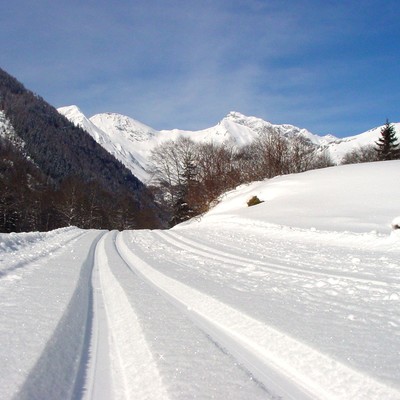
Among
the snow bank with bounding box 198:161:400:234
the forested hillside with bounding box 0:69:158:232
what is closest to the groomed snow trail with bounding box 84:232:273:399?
the snow bank with bounding box 198:161:400:234

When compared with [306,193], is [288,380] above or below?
below

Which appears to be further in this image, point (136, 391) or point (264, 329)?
point (264, 329)

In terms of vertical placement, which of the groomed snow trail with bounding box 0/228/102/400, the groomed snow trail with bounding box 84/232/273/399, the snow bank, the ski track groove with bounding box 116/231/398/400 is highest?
the snow bank

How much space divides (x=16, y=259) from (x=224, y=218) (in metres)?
16.1

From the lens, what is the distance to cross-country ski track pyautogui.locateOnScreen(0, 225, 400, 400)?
2.72 metres

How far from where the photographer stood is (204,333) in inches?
157

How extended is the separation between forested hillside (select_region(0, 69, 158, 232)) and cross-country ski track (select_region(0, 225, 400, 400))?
155ft

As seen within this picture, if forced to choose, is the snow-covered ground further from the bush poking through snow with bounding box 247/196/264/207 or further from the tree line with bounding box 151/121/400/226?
the tree line with bounding box 151/121/400/226

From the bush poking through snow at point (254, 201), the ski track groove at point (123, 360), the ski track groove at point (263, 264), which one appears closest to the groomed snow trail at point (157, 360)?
the ski track groove at point (123, 360)

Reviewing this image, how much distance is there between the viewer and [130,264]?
9312mm

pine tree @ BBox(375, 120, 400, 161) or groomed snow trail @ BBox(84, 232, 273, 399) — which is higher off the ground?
pine tree @ BBox(375, 120, 400, 161)

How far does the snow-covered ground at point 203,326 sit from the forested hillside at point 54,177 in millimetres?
46089

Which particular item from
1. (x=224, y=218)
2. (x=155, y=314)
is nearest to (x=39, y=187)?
(x=224, y=218)

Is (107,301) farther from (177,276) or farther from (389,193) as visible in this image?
(389,193)
